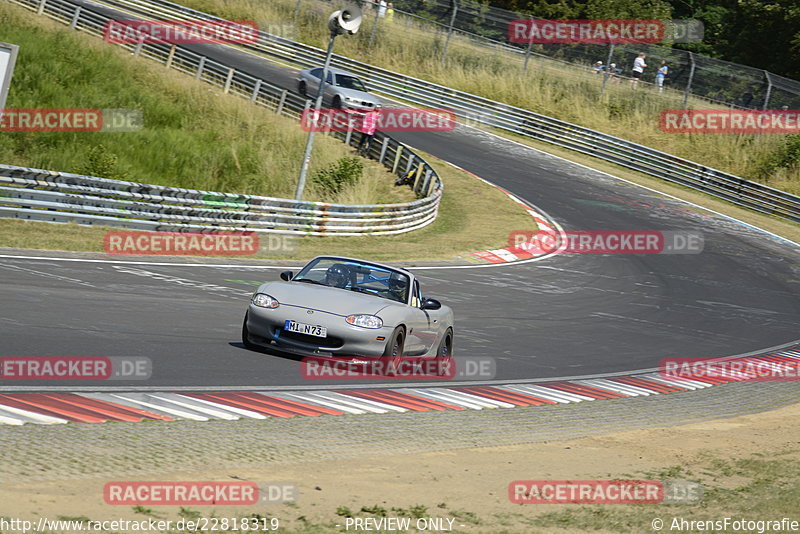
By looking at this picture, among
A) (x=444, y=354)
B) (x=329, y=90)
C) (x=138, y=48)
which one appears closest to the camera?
(x=444, y=354)

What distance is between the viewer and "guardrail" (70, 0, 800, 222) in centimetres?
3922

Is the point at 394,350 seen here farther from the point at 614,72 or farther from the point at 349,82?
the point at 614,72

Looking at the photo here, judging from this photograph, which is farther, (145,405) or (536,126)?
(536,126)

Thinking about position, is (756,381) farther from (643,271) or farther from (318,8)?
(318,8)

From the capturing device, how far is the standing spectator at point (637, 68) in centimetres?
4381

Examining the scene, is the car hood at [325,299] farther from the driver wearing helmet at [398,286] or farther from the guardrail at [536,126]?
the guardrail at [536,126]

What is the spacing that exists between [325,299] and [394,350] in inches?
37.7

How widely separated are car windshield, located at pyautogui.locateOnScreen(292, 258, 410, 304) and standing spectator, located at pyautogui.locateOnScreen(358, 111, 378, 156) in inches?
899

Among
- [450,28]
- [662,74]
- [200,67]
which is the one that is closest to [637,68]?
[662,74]

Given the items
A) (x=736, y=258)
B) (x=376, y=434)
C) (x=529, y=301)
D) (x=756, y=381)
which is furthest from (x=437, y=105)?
(x=376, y=434)

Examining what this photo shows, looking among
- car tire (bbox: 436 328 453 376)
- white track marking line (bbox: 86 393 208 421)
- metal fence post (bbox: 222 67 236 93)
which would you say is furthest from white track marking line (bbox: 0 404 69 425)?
metal fence post (bbox: 222 67 236 93)

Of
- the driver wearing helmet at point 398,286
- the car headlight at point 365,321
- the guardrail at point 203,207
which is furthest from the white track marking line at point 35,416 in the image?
the guardrail at point 203,207

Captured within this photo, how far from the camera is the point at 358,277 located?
11836 millimetres

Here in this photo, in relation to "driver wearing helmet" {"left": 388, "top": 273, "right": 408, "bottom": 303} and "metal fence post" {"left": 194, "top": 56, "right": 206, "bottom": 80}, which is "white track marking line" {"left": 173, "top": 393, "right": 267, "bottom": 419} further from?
"metal fence post" {"left": 194, "top": 56, "right": 206, "bottom": 80}
